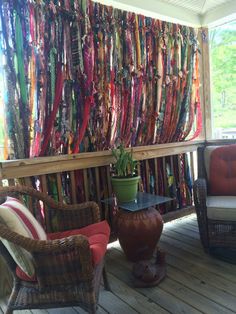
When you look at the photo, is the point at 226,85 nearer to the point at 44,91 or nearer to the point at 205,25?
the point at 205,25

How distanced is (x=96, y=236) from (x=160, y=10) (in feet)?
8.00

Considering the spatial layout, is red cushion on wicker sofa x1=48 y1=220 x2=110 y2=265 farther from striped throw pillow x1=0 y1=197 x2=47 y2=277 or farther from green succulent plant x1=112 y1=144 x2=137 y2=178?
green succulent plant x1=112 y1=144 x2=137 y2=178

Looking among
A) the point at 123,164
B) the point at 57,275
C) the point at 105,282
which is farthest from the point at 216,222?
the point at 57,275

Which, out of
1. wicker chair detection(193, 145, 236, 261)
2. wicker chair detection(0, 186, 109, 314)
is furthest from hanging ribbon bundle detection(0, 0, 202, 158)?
wicker chair detection(0, 186, 109, 314)

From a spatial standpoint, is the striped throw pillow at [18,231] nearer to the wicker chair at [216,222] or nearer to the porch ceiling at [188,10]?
the wicker chair at [216,222]

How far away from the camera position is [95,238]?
1693 millimetres

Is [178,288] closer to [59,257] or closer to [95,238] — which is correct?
[95,238]

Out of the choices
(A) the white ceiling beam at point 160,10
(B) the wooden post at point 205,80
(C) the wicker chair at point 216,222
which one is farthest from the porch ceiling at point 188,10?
(C) the wicker chair at point 216,222

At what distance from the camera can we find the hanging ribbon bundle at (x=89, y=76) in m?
2.21

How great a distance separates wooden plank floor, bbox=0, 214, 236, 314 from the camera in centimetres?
185

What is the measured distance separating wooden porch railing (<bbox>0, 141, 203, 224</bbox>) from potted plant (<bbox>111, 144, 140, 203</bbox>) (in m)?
0.22

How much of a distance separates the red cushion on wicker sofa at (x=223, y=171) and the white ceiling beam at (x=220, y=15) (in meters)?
1.52

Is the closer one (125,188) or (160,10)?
(125,188)

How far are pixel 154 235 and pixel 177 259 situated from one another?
33cm
